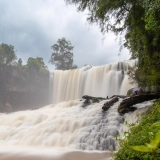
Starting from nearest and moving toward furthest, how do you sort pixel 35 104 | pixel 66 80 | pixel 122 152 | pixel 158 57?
1. pixel 122 152
2. pixel 158 57
3. pixel 66 80
4. pixel 35 104

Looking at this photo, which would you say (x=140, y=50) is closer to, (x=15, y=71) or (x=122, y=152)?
(x=122, y=152)

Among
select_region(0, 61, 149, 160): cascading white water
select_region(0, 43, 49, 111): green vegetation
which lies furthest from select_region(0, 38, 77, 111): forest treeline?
select_region(0, 61, 149, 160): cascading white water

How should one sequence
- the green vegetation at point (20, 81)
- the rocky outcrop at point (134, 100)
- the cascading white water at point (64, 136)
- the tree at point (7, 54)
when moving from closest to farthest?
the cascading white water at point (64, 136)
the rocky outcrop at point (134, 100)
the green vegetation at point (20, 81)
the tree at point (7, 54)

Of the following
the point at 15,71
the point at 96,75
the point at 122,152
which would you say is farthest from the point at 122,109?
the point at 15,71

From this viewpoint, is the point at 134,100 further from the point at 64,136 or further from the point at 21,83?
the point at 21,83

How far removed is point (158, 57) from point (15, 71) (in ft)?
84.7

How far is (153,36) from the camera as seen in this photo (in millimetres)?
7719

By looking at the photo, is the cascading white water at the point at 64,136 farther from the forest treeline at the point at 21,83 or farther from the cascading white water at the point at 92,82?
the forest treeline at the point at 21,83

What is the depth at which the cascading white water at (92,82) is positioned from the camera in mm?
18906

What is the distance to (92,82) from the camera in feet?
74.6

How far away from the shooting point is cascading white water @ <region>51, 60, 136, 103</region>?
1891 centimetres

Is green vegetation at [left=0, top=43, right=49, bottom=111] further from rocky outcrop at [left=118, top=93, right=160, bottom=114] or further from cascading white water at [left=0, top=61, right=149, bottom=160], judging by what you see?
rocky outcrop at [left=118, top=93, right=160, bottom=114]

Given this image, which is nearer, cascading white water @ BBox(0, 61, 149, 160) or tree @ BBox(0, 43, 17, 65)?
cascading white water @ BBox(0, 61, 149, 160)

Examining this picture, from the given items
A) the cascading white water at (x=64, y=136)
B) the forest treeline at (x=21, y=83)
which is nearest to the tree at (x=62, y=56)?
the forest treeline at (x=21, y=83)
